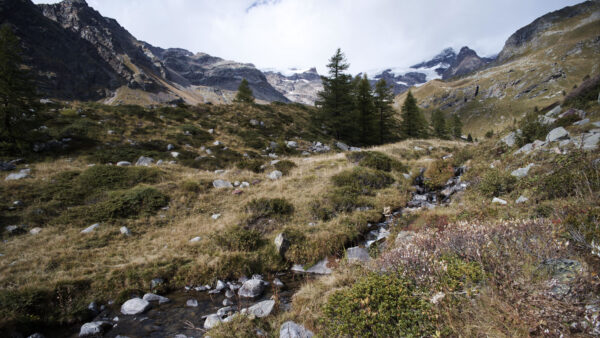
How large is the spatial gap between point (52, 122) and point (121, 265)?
1832cm

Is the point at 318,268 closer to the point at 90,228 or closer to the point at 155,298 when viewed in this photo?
the point at 155,298

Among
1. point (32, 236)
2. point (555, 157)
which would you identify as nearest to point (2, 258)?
point (32, 236)

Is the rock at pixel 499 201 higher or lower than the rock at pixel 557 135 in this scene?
lower

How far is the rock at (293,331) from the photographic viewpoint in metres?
4.14

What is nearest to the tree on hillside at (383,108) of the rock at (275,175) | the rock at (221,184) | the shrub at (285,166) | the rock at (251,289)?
the shrub at (285,166)

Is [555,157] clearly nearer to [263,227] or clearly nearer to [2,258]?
[263,227]

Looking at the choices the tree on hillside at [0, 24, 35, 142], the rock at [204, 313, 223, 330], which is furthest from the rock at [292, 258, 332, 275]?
the tree on hillside at [0, 24, 35, 142]

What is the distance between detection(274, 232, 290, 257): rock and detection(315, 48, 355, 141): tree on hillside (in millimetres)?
22994

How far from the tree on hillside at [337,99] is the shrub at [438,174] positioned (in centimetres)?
1596

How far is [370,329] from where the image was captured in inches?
143

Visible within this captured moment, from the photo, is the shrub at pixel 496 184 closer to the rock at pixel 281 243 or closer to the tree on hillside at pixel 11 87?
the rock at pixel 281 243

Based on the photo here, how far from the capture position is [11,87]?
1393 cm

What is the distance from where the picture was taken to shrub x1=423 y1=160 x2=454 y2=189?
12805 millimetres

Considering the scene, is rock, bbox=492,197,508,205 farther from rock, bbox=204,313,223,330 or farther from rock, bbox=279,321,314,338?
rock, bbox=204,313,223,330
